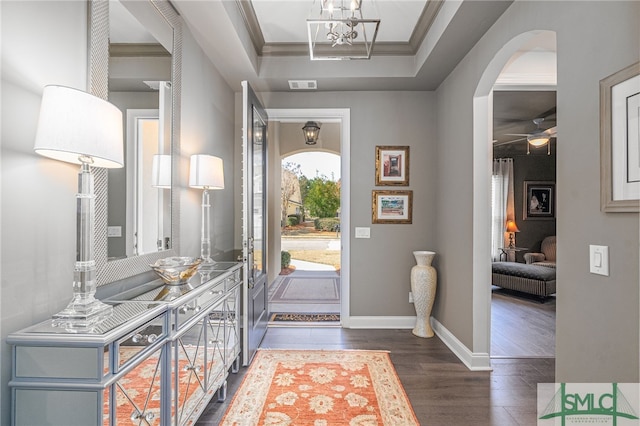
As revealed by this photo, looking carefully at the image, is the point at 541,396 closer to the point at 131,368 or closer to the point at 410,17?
the point at 131,368

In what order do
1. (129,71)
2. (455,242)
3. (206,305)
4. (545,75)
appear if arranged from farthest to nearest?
(455,242)
(545,75)
(206,305)
(129,71)

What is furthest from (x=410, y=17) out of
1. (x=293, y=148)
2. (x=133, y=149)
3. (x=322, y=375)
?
(x=293, y=148)

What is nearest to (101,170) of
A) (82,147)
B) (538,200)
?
(82,147)

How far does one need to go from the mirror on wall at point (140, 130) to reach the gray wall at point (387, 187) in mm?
1923

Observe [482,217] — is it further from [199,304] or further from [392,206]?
[199,304]

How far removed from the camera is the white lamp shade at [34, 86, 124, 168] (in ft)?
3.60

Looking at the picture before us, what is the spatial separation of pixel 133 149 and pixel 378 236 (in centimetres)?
272

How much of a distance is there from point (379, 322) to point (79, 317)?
10.4 feet

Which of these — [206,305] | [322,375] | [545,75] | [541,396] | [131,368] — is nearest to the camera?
[131,368]

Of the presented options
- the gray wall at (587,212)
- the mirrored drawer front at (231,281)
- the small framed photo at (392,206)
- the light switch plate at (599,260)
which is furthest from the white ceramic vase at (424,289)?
the light switch plate at (599,260)

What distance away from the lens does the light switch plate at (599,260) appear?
1.42 m

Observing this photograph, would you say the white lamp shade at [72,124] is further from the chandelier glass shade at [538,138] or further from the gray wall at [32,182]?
the chandelier glass shade at [538,138]

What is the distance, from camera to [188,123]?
2508mm

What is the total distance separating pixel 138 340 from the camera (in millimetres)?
1322
